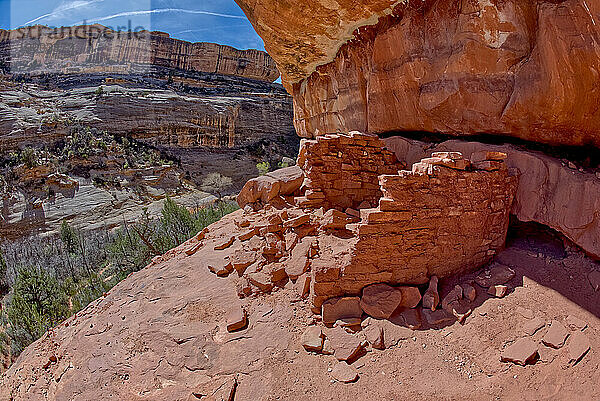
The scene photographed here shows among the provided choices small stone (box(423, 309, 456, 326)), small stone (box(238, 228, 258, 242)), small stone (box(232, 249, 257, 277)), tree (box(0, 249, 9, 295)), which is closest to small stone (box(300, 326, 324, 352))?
small stone (box(423, 309, 456, 326))

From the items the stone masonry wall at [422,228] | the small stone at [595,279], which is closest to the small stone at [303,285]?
the stone masonry wall at [422,228]

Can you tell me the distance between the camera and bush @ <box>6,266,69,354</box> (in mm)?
10164

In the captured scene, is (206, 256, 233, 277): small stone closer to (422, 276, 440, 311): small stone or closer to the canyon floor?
the canyon floor

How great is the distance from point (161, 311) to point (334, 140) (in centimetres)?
420

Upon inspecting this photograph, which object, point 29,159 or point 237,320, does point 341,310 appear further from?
point 29,159

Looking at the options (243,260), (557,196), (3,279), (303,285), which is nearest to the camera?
(557,196)

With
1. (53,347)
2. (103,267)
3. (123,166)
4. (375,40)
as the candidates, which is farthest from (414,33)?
(123,166)

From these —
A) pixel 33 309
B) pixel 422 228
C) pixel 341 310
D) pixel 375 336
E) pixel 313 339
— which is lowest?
pixel 33 309

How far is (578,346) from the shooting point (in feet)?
10.00

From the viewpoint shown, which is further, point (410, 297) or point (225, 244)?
point (225, 244)

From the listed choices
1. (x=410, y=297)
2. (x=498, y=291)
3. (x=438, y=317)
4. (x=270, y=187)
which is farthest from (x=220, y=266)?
(x=498, y=291)

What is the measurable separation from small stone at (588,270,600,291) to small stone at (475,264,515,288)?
77 cm

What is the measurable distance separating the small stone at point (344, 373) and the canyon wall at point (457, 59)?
4372mm

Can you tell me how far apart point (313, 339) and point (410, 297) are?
1.33m
